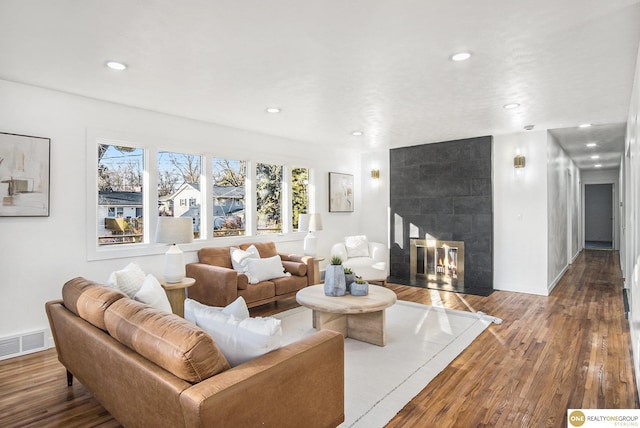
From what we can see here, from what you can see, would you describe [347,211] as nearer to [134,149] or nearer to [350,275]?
[350,275]

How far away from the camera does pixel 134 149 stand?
4.34 meters

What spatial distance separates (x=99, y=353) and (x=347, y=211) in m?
5.78

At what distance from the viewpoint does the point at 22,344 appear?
11.2 ft

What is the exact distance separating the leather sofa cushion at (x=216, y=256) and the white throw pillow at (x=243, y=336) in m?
3.01

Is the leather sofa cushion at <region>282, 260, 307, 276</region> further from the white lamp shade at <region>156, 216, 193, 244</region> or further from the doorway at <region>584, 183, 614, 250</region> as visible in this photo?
the doorway at <region>584, 183, 614, 250</region>

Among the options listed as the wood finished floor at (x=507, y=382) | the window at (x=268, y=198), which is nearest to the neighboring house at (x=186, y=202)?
the window at (x=268, y=198)

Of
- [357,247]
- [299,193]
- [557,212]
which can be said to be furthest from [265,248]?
[557,212]

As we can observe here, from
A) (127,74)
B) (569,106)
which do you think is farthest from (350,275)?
(569,106)

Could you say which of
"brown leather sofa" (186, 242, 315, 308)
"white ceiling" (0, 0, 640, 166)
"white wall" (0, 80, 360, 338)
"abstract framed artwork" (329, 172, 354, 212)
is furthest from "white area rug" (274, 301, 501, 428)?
"abstract framed artwork" (329, 172, 354, 212)

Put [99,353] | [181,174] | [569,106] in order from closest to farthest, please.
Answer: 1. [99,353]
2. [569,106]
3. [181,174]

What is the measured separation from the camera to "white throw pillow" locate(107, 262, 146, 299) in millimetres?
2691

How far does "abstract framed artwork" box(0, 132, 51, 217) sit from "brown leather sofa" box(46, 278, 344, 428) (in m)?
1.83

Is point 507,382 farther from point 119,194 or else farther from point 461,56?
point 119,194

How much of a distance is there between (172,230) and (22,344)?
167cm
